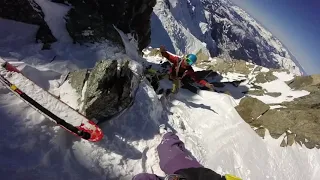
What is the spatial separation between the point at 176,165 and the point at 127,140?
1.50m

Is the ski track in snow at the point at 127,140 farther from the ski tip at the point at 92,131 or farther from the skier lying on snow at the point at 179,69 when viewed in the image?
the skier lying on snow at the point at 179,69

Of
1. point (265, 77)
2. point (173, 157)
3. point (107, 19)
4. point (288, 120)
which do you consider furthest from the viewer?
point (265, 77)

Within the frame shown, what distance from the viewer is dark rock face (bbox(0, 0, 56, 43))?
819 cm

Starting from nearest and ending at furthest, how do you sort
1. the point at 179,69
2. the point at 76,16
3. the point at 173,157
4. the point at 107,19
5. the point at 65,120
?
1. the point at 65,120
2. the point at 173,157
3. the point at 76,16
4. the point at 179,69
5. the point at 107,19

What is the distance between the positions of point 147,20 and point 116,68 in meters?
11.4

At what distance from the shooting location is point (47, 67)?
770 cm

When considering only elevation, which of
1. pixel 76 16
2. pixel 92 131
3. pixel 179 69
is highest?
pixel 76 16

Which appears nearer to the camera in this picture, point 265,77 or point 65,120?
point 65,120

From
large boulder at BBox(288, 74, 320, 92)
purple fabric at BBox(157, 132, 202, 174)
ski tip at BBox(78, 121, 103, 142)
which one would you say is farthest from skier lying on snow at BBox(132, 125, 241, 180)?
large boulder at BBox(288, 74, 320, 92)

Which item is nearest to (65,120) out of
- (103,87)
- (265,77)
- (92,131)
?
(92,131)

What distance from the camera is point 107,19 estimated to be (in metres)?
13.0

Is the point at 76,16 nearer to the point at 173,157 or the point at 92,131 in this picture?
the point at 92,131

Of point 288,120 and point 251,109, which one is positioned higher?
point 288,120

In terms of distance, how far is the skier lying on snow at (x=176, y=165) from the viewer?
525 centimetres
